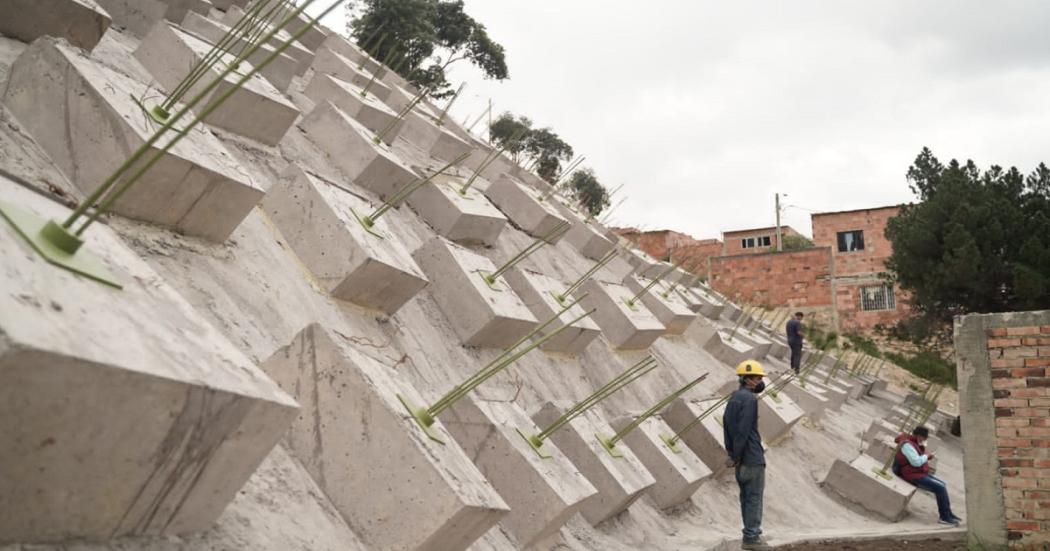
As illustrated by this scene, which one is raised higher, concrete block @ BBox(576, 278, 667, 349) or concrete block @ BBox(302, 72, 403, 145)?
Result: concrete block @ BBox(302, 72, 403, 145)

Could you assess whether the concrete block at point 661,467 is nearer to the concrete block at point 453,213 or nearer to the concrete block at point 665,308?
the concrete block at point 453,213

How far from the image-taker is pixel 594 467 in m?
4.06

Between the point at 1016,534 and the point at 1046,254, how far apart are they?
910 centimetres

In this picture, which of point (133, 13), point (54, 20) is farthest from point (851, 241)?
point (54, 20)

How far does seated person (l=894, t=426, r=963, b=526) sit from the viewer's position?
23.0 ft

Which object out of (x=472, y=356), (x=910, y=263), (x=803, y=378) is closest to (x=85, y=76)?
(x=472, y=356)

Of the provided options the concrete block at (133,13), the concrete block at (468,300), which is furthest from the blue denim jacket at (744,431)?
the concrete block at (133,13)

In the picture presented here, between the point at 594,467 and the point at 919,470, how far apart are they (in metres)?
4.61

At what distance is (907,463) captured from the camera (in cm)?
748

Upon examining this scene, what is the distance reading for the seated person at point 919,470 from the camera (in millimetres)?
7012

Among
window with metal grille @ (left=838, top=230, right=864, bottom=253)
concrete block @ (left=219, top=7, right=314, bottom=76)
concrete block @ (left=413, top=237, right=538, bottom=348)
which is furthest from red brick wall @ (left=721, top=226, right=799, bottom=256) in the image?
concrete block @ (left=413, top=237, right=538, bottom=348)

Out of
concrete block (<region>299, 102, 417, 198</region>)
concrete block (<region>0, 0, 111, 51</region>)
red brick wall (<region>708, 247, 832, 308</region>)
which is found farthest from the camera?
red brick wall (<region>708, 247, 832, 308</region>)

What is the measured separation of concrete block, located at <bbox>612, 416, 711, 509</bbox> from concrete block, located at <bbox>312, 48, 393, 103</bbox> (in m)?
3.98

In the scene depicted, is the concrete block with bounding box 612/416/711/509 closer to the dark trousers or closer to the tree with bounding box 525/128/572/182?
the dark trousers
